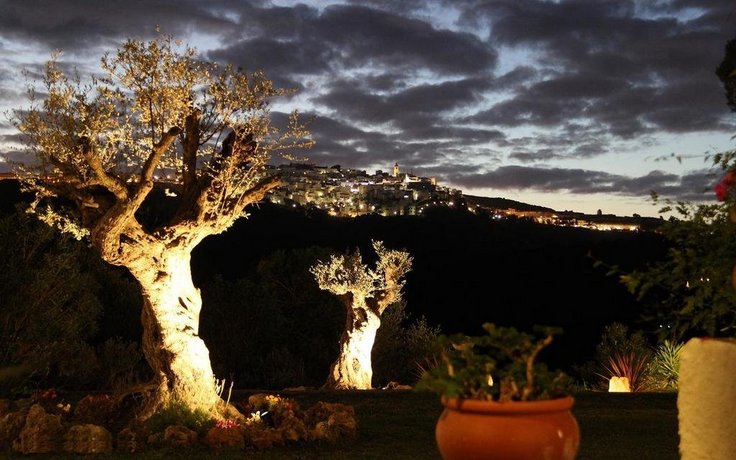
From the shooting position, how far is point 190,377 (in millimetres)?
9820

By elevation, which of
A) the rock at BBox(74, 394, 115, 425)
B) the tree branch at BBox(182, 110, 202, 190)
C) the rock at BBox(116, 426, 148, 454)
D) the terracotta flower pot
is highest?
the tree branch at BBox(182, 110, 202, 190)

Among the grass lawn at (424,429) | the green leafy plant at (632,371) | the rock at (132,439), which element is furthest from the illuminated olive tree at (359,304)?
the rock at (132,439)

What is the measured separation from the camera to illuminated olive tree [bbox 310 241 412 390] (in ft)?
57.0

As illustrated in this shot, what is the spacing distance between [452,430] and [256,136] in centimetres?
703

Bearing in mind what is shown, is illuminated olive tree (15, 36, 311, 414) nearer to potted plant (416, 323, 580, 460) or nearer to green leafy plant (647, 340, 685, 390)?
potted plant (416, 323, 580, 460)

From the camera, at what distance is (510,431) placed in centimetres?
422

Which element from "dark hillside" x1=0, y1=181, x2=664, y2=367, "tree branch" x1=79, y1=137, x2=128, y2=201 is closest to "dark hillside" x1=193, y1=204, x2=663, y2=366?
"dark hillside" x1=0, y1=181, x2=664, y2=367

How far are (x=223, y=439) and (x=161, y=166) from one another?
3532mm

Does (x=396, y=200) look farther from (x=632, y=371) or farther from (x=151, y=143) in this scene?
(x=151, y=143)

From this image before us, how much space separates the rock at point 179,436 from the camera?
8.94 metres

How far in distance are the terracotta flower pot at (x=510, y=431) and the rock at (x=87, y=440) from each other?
5.50m

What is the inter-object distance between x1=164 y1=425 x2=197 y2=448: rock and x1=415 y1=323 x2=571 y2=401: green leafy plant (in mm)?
4982

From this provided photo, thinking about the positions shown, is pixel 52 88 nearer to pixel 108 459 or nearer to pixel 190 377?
pixel 190 377

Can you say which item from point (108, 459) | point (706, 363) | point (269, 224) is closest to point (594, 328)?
point (269, 224)
